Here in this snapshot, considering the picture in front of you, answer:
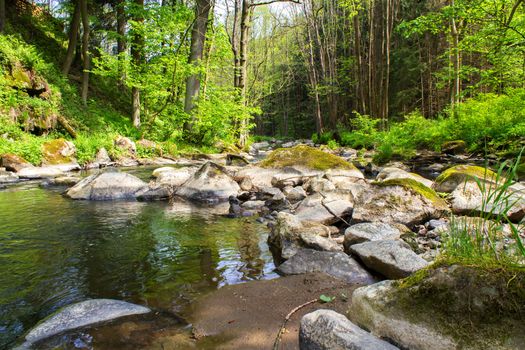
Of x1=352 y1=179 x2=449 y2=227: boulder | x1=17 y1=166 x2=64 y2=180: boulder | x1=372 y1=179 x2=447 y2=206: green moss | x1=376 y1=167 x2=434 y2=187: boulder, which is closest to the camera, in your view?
x1=352 y1=179 x2=449 y2=227: boulder

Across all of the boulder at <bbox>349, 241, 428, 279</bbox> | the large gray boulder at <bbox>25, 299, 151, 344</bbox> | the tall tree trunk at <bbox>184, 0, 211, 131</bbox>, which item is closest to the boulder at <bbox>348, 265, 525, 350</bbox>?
the boulder at <bbox>349, 241, 428, 279</bbox>

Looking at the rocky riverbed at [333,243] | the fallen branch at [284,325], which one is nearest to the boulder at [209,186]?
the rocky riverbed at [333,243]

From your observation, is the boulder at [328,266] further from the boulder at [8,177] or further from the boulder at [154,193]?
the boulder at [8,177]

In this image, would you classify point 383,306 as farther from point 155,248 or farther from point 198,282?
point 155,248

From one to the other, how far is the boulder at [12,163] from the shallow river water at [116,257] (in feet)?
14.8

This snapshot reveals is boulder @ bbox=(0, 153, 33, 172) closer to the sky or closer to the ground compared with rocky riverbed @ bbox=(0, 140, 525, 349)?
closer to the sky

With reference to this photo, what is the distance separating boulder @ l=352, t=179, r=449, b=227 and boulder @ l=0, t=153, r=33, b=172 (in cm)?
1023

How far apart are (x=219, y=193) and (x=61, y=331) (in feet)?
18.4

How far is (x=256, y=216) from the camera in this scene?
650cm

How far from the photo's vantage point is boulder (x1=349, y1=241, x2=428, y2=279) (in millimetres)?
3309

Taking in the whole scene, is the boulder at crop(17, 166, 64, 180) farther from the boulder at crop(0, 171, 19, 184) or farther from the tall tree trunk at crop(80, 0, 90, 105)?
the tall tree trunk at crop(80, 0, 90, 105)

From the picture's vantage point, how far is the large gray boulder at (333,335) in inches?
80.0

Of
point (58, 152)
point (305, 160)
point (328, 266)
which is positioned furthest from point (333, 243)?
point (58, 152)

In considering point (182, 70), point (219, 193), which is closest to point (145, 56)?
point (182, 70)
